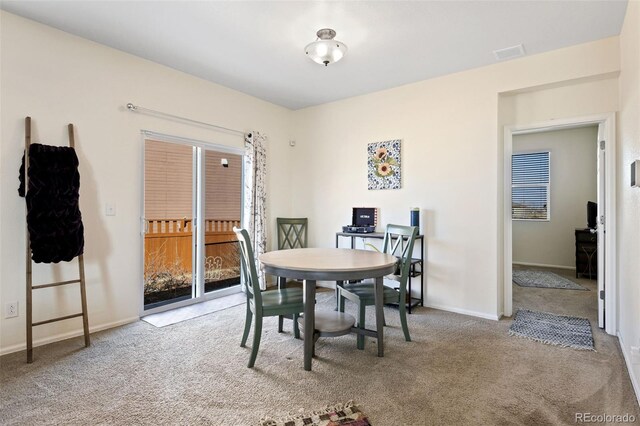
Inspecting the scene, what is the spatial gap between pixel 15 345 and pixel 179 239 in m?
1.68

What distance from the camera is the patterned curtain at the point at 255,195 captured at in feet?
14.8

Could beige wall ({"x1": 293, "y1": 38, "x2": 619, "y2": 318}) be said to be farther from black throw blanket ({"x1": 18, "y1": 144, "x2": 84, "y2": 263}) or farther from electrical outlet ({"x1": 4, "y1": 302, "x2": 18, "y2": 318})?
electrical outlet ({"x1": 4, "y1": 302, "x2": 18, "y2": 318})

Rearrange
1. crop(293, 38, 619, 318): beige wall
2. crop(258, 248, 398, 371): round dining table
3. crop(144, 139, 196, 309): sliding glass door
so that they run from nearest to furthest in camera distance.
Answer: crop(258, 248, 398, 371): round dining table
crop(293, 38, 619, 318): beige wall
crop(144, 139, 196, 309): sliding glass door

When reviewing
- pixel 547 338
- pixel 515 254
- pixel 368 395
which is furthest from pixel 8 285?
pixel 515 254

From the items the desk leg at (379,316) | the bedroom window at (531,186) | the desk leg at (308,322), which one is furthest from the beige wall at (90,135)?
the bedroom window at (531,186)

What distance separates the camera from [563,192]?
242 inches

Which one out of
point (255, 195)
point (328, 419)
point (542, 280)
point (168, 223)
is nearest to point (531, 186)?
point (542, 280)

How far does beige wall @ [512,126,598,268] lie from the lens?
5.91 m

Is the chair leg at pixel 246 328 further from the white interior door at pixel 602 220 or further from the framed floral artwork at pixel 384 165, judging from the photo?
the white interior door at pixel 602 220

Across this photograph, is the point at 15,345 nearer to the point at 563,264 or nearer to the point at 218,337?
the point at 218,337

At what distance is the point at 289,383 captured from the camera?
2.17 meters

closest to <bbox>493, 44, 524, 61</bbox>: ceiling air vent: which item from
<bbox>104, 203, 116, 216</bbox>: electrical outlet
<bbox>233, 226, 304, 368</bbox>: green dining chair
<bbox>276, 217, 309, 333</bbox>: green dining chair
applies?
<bbox>233, 226, 304, 368</bbox>: green dining chair

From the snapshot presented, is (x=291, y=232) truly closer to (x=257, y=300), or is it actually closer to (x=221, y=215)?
(x=221, y=215)

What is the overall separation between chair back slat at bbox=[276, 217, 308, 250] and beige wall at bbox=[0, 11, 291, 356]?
5.72ft
